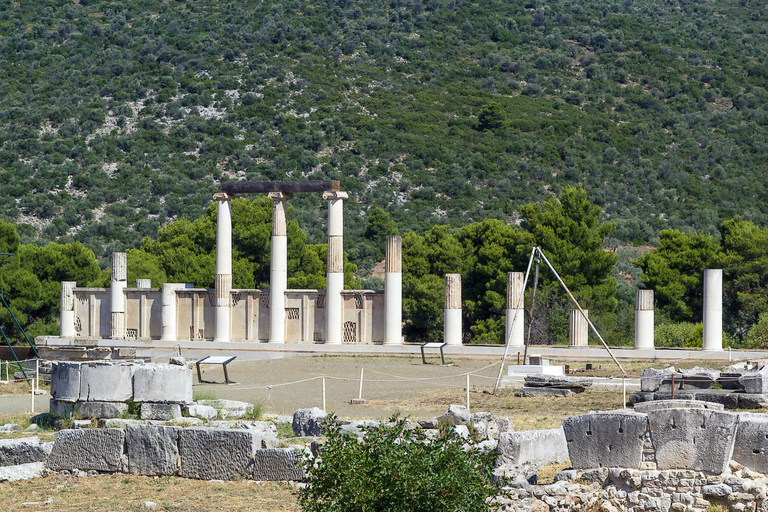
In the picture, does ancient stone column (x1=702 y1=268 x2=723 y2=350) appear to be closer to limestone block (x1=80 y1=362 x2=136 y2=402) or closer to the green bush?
limestone block (x1=80 y1=362 x2=136 y2=402)

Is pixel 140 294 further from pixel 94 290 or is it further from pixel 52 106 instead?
pixel 52 106

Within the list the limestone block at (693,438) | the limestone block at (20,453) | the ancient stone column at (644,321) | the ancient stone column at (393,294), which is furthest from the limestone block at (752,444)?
the ancient stone column at (393,294)

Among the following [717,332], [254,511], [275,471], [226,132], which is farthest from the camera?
[226,132]

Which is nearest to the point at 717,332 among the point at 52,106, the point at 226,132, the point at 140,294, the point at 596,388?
the point at 596,388

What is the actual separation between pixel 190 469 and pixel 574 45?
86.4m

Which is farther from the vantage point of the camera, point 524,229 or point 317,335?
point 524,229

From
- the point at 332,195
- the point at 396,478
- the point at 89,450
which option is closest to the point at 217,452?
the point at 89,450

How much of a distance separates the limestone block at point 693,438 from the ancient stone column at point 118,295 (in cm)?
3322

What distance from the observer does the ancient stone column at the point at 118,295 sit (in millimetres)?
44062

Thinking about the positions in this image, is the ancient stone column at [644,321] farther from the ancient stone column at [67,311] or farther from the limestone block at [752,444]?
the limestone block at [752,444]

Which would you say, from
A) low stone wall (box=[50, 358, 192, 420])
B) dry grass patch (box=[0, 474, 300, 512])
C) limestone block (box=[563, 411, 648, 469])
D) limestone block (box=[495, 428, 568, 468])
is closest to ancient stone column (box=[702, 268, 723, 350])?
low stone wall (box=[50, 358, 192, 420])

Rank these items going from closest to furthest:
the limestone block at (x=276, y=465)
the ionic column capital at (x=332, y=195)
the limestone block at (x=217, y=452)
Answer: the limestone block at (x=276, y=465) → the limestone block at (x=217, y=452) → the ionic column capital at (x=332, y=195)

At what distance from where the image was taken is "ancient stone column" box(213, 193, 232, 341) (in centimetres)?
4269

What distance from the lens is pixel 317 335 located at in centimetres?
4269
